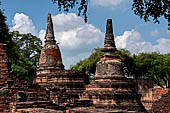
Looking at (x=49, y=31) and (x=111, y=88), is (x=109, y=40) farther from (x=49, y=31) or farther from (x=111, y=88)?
(x=49, y=31)

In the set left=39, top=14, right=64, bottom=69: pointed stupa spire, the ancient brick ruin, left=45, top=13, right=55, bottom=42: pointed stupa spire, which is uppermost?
left=45, top=13, right=55, bottom=42: pointed stupa spire

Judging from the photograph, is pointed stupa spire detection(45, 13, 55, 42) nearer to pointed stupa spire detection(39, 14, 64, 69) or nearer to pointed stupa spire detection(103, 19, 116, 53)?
pointed stupa spire detection(39, 14, 64, 69)

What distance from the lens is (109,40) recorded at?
1491 cm

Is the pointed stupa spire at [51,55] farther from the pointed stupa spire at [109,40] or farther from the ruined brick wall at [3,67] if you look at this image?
the ruined brick wall at [3,67]

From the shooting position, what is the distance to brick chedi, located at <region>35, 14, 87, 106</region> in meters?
15.8

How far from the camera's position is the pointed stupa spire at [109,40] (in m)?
14.7

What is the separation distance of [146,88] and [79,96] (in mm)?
17468

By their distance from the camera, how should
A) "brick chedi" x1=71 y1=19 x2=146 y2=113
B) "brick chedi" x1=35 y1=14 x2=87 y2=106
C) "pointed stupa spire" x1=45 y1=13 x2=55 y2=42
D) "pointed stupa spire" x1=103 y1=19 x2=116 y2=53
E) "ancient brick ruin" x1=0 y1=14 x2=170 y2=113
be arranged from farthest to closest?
"pointed stupa spire" x1=45 y1=13 x2=55 y2=42 < "brick chedi" x1=35 y1=14 x2=87 y2=106 < "pointed stupa spire" x1=103 y1=19 x2=116 y2=53 < "brick chedi" x1=71 y1=19 x2=146 y2=113 < "ancient brick ruin" x1=0 y1=14 x2=170 y2=113

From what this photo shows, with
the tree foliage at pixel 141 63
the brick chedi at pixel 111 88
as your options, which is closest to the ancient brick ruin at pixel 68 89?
the brick chedi at pixel 111 88

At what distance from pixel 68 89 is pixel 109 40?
3231 mm

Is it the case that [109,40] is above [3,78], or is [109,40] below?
above

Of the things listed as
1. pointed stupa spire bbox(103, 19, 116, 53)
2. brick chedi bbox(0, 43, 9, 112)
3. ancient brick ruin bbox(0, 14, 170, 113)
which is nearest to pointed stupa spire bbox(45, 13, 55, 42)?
ancient brick ruin bbox(0, 14, 170, 113)

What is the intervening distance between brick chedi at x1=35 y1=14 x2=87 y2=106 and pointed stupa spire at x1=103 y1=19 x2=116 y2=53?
2.31 m

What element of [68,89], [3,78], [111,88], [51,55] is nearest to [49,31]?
[51,55]
